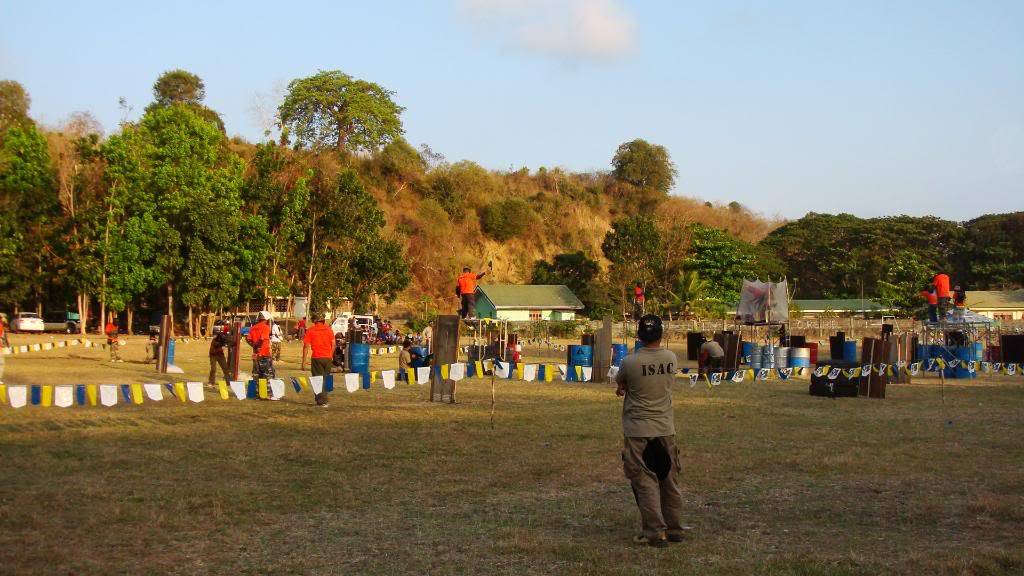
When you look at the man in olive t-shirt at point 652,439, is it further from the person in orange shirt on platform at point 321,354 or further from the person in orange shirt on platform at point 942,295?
the person in orange shirt on platform at point 942,295

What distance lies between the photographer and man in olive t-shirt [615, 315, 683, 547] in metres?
7.54

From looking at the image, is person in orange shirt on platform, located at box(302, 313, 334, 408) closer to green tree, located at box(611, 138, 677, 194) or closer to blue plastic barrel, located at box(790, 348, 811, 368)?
blue plastic barrel, located at box(790, 348, 811, 368)

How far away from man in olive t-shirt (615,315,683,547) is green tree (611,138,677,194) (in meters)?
102

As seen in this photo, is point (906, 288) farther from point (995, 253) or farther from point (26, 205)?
point (26, 205)

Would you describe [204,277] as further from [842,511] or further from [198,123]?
[842,511]

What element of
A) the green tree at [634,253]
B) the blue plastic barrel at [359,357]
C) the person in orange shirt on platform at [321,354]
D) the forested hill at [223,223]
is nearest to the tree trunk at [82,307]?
the forested hill at [223,223]

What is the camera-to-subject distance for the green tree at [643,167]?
10831cm

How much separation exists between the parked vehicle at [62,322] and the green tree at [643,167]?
6828cm

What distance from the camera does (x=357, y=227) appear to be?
56.4 meters

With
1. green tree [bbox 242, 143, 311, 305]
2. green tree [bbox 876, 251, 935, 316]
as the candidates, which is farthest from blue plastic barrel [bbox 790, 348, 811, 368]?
green tree [bbox 876, 251, 935, 316]

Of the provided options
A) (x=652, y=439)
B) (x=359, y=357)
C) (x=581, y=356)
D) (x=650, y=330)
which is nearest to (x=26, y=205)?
(x=359, y=357)

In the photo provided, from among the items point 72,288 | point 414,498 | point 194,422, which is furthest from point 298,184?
point 414,498

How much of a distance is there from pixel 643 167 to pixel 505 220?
1083 inches

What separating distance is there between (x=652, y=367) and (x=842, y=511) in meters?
2.78
